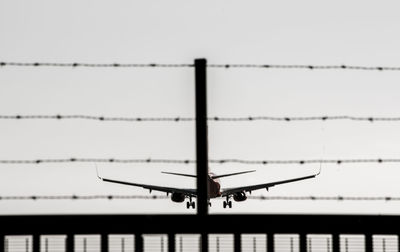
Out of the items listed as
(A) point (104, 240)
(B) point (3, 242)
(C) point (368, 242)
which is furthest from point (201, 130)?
(B) point (3, 242)

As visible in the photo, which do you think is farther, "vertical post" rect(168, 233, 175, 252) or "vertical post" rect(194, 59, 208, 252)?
"vertical post" rect(194, 59, 208, 252)

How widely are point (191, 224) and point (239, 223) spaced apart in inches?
13.6

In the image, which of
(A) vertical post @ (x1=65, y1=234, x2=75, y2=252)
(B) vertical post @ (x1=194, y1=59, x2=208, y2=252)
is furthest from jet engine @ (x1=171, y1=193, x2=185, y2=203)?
(A) vertical post @ (x1=65, y1=234, x2=75, y2=252)

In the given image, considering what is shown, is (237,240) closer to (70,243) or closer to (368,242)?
(368,242)

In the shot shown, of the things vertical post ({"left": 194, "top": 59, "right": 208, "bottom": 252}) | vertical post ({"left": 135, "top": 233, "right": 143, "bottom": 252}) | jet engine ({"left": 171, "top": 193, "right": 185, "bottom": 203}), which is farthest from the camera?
jet engine ({"left": 171, "top": 193, "right": 185, "bottom": 203})

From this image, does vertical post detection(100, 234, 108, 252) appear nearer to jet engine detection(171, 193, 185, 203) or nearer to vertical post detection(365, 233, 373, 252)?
vertical post detection(365, 233, 373, 252)

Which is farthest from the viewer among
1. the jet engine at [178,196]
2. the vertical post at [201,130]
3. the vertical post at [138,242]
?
the jet engine at [178,196]

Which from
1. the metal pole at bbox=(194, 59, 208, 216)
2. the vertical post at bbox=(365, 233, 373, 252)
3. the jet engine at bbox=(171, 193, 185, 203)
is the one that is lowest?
the vertical post at bbox=(365, 233, 373, 252)

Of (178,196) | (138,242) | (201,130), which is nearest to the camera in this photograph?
(138,242)

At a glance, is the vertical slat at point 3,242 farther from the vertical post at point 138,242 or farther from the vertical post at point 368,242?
the vertical post at point 368,242

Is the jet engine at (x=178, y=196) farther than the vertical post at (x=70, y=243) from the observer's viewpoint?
Yes

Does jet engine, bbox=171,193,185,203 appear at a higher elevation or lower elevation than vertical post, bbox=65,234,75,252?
higher

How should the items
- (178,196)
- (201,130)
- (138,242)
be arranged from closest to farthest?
1. (138,242)
2. (201,130)
3. (178,196)

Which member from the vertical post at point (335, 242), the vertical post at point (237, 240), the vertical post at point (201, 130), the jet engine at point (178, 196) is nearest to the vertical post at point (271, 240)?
the vertical post at point (237, 240)
